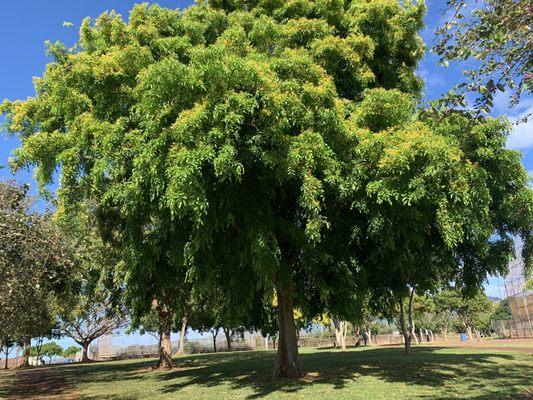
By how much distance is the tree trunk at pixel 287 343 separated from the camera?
15.3m

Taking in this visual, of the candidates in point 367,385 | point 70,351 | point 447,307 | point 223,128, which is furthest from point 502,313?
point 223,128

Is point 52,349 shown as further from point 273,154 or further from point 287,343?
point 273,154

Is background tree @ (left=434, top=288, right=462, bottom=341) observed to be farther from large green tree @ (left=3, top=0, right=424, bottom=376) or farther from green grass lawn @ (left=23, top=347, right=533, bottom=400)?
large green tree @ (left=3, top=0, right=424, bottom=376)

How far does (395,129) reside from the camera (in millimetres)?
11516

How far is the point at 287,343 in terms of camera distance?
15.4m

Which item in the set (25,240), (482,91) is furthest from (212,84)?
(482,91)

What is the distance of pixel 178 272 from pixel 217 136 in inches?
289

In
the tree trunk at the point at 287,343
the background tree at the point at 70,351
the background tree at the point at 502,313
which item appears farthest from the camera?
the background tree at the point at 502,313

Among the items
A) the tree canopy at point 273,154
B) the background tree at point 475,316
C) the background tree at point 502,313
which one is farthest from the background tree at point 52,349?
the background tree at point 502,313

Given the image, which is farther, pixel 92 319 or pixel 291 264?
pixel 92 319

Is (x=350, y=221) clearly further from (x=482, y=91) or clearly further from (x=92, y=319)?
(x=92, y=319)

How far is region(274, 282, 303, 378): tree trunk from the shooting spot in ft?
50.3

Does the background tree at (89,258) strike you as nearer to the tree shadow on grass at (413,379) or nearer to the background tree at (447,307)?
the tree shadow on grass at (413,379)

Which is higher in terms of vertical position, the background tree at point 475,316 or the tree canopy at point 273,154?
the tree canopy at point 273,154
